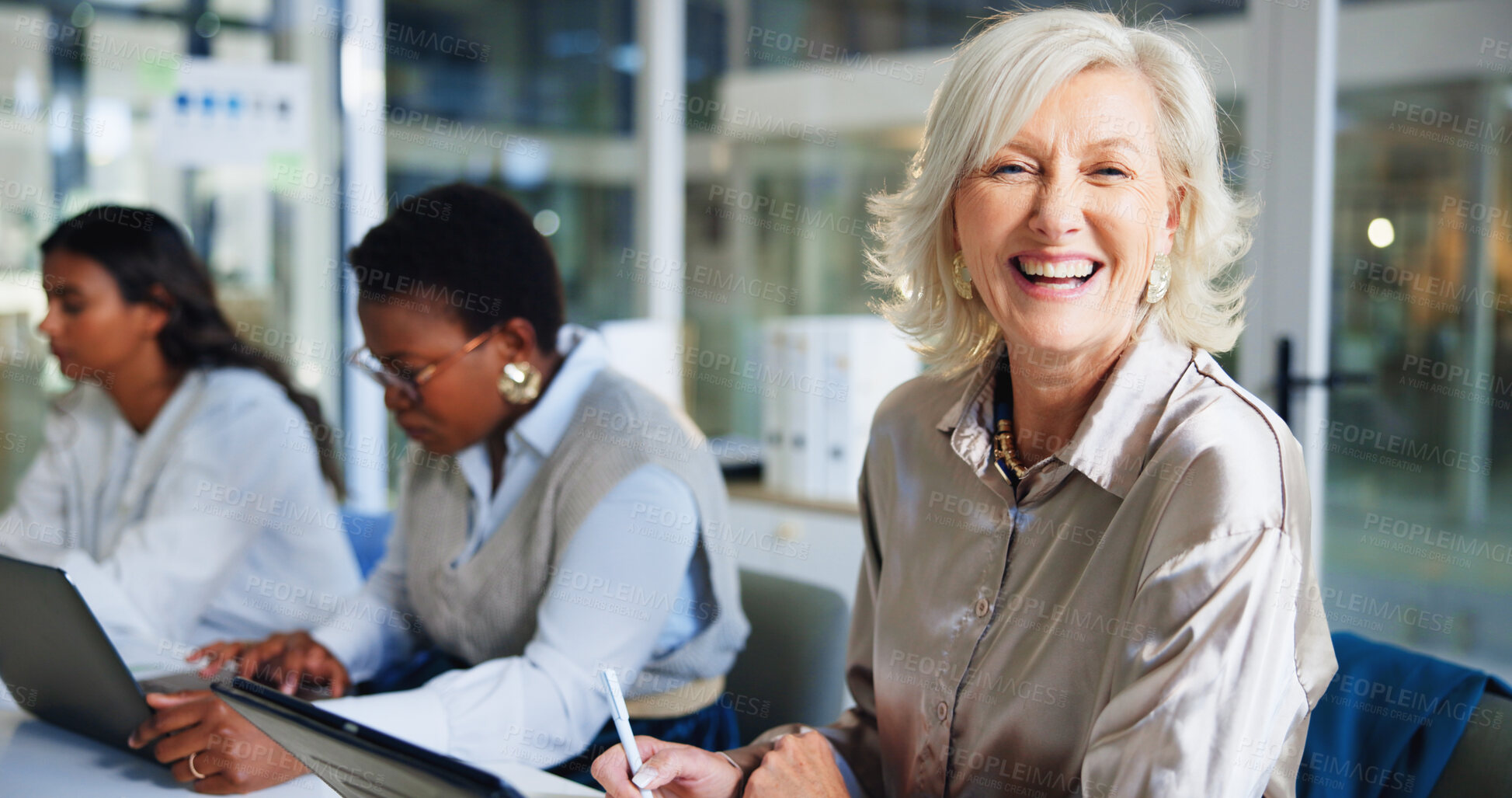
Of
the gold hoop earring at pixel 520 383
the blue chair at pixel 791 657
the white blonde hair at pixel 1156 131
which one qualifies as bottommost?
the blue chair at pixel 791 657

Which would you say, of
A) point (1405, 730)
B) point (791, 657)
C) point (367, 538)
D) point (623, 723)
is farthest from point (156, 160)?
point (1405, 730)

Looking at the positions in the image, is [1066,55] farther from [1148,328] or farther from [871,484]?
[871,484]

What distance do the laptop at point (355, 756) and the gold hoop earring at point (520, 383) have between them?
0.79m

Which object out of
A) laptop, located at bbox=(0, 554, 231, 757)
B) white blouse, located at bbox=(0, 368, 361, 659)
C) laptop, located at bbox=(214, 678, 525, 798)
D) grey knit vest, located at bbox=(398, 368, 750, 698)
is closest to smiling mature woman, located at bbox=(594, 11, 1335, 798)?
laptop, located at bbox=(214, 678, 525, 798)

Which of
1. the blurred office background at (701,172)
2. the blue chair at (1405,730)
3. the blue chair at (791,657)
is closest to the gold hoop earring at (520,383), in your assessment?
the blue chair at (791,657)

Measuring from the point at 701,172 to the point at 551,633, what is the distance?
264 cm

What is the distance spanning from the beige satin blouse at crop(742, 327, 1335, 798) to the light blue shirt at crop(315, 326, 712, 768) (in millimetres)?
316

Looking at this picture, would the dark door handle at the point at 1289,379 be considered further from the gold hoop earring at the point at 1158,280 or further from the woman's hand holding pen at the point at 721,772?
the woman's hand holding pen at the point at 721,772

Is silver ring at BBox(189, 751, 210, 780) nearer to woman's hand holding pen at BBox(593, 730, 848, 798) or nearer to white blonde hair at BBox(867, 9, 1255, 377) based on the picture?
woman's hand holding pen at BBox(593, 730, 848, 798)

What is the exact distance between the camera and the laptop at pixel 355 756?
29.9 inches

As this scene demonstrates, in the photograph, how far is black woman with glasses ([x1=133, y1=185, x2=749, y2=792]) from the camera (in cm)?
157

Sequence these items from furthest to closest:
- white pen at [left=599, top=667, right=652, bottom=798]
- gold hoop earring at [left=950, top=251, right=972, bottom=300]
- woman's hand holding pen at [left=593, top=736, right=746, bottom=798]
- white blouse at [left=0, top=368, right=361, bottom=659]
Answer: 1. white blouse at [left=0, top=368, right=361, bottom=659]
2. gold hoop earring at [left=950, top=251, right=972, bottom=300]
3. woman's hand holding pen at [left=593, top=736, right=746, bottom=798]
4. white pen at [left=599, top=667, right=652, bottom=798]

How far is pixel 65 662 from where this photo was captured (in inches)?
51.8

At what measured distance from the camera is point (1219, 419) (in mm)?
1059
